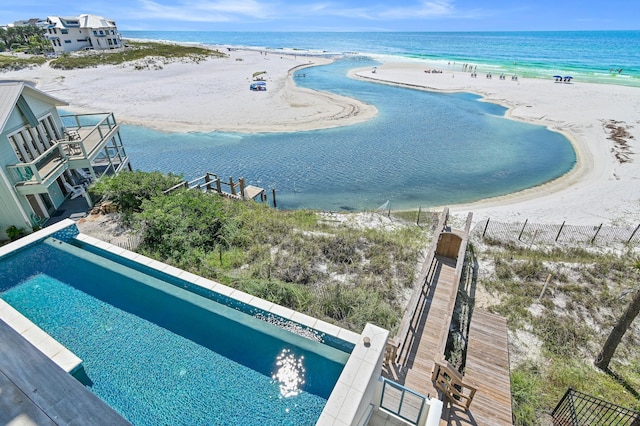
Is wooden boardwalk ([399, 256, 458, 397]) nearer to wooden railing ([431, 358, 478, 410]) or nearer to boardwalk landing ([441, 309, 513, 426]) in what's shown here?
wooden railing ([431, 358, 478, 410])

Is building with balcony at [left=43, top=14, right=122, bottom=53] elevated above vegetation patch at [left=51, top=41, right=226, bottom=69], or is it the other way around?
building with balcony at [left=43, top=14, right=122, bottom=53]

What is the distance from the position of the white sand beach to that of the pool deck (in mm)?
22667

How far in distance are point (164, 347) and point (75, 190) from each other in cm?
1577

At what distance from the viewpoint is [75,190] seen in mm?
18797

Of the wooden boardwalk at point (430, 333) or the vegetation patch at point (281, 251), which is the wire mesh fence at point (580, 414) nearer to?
the wooden boardwalk at point (430, 333)

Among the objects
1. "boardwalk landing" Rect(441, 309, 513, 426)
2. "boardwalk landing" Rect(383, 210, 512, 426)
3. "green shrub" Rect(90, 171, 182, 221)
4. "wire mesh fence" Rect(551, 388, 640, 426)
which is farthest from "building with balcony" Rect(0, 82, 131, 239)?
"wire mesh fence" Rect(551, 388, 640, 426)

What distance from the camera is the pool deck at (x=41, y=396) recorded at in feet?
5.86

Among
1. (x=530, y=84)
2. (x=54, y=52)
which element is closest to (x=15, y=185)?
(x=530, y=84)

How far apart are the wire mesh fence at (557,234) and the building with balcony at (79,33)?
4473 inches

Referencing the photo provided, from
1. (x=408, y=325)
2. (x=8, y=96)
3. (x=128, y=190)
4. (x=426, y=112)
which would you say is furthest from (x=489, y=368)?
(x=426, y=112)

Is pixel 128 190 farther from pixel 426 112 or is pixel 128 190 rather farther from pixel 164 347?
pixel 426 112

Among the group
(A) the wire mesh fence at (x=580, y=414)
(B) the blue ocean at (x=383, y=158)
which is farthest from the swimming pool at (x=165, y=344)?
(B) the blue ocean at (x=383, y=158)

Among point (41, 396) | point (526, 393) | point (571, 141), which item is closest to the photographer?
point (41, 396)

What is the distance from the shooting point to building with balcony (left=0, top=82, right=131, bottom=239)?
48.4ft
